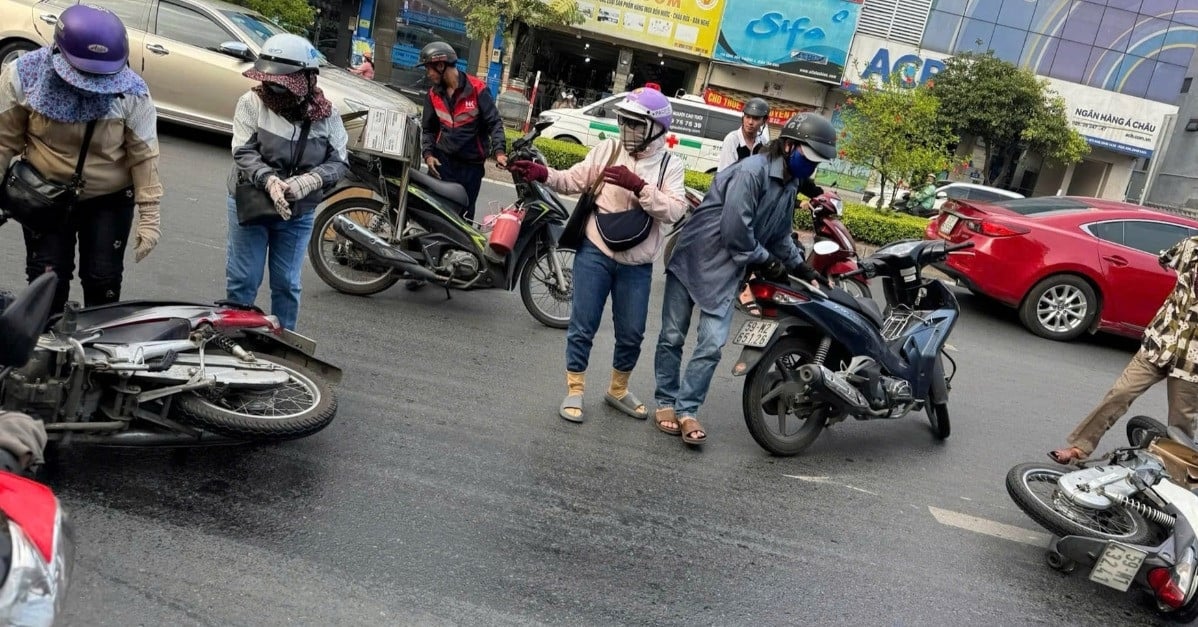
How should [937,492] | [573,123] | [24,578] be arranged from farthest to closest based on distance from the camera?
[573,123]
[937,492]
[24,578]

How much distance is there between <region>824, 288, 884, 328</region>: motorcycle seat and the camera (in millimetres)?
4602

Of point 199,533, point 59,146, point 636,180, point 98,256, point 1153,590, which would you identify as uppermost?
point 636,180

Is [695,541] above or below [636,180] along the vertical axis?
below

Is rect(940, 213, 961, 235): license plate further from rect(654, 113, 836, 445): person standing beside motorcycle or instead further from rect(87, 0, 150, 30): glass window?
rect(87, 0, 150, 30): glass window

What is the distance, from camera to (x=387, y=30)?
26500mm

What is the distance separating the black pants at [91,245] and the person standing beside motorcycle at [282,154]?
1.58 ft

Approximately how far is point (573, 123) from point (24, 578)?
16324 millimetres

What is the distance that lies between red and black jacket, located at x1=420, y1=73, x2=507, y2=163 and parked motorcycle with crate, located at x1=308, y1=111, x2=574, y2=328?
24.3 inches

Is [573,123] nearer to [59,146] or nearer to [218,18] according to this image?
[218,18]

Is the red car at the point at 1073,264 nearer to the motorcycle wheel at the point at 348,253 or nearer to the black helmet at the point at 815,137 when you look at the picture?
the black helmet at the point at 815,137

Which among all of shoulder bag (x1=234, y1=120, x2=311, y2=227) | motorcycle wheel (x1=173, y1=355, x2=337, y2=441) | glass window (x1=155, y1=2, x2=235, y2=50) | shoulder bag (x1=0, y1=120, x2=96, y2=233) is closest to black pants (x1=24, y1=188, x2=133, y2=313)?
shoulder bag (x1=0, y1=120, x2=96, y2=233)

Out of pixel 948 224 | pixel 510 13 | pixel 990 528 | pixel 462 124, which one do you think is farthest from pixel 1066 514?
pixel 510 13

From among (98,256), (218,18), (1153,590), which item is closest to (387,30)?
(218,18)

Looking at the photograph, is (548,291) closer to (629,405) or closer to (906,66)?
(629,405)
